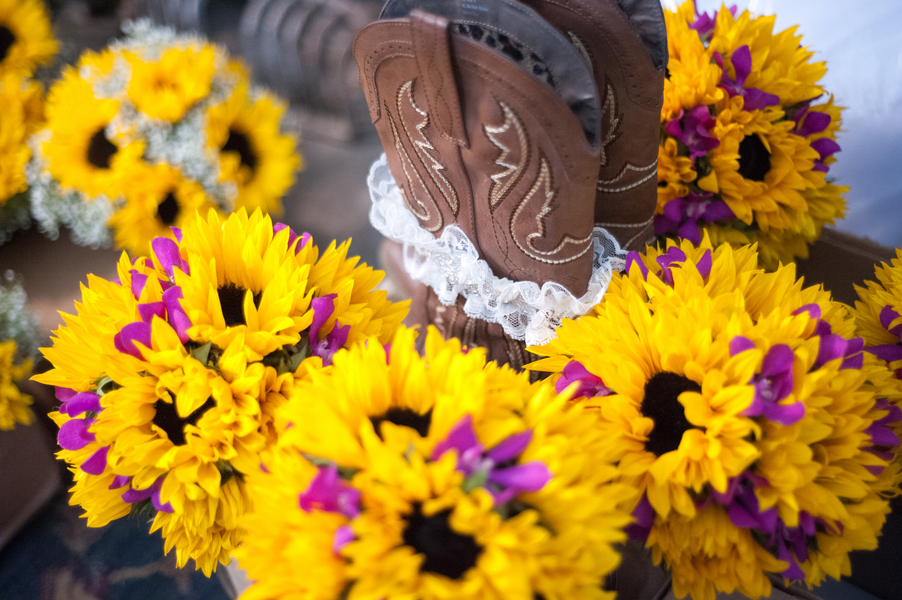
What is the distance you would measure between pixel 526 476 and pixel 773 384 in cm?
19

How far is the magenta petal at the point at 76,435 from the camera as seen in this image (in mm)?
382

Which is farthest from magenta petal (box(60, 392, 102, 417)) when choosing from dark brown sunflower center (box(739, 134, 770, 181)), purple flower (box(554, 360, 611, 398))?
dark brown sunflower center (box(739, 134, 770, 181))

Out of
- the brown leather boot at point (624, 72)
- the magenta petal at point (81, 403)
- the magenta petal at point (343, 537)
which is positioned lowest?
the magenta petal at point (81, 403)

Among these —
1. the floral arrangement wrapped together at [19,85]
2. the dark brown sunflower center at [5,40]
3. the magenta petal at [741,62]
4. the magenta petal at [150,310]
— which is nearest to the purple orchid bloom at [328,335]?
the magenta petal at [150,310]

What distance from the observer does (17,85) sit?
2.61 feet

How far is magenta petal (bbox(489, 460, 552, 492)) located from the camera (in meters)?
0.27

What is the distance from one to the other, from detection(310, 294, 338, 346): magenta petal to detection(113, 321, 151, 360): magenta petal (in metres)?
0.11

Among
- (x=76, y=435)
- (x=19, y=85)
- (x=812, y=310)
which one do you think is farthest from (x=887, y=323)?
(x=19, y=85)

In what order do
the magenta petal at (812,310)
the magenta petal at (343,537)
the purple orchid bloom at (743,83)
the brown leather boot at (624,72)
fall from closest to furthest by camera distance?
the magenta petal at (343,537), the magenta petal at (812,310), the brown leather boot at (624,72), the purple orchid bloom at (743,83)

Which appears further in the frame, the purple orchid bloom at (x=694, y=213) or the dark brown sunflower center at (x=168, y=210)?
the dark brown sunflower center at (x=168, y=210)

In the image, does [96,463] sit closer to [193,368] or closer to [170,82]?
[193,368]

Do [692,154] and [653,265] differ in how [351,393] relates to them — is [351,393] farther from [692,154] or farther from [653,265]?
[692,154]

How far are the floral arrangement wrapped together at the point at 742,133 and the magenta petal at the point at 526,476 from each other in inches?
18.0

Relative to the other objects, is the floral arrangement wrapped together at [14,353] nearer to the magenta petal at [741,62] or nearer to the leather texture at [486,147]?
the leather texture at [486,147]
